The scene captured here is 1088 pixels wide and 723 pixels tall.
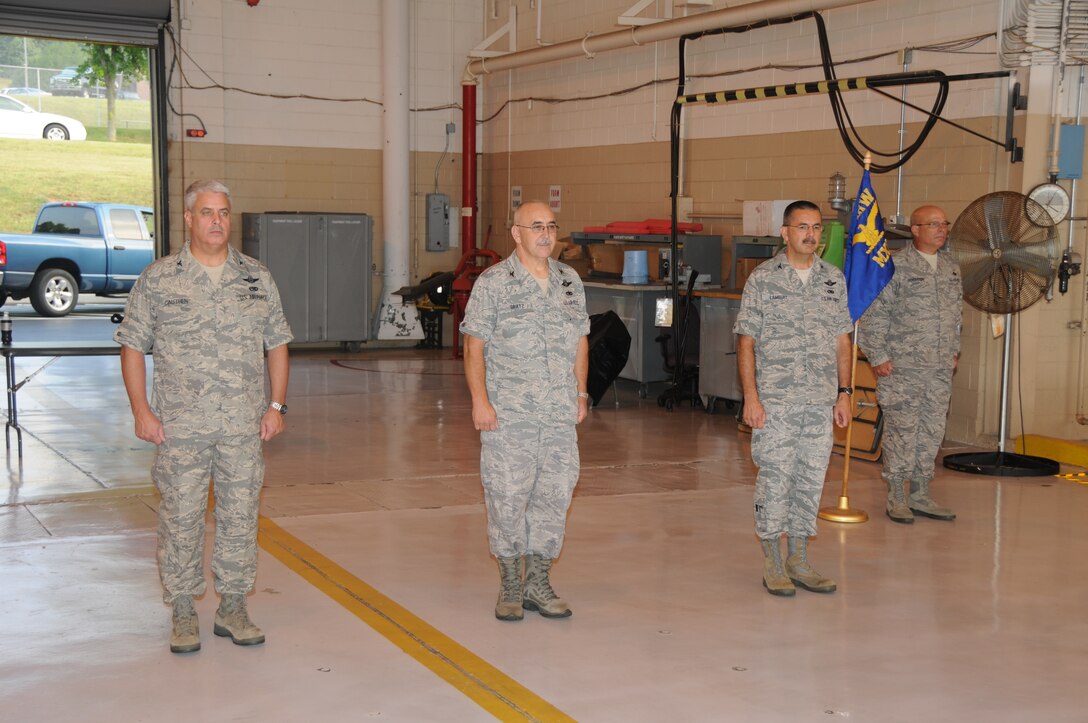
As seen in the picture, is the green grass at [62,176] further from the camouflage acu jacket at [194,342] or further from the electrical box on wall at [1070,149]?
the camouflage acu jacket at [194,342]

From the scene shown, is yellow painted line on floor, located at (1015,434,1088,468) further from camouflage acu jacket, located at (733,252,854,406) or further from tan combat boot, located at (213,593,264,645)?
tan combat boot, located at (213,593,264,645)

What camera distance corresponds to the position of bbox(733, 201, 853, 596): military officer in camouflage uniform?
547 centimetres

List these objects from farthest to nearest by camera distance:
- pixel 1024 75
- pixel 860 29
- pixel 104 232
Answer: pixel 104 232, pixel 860 29, pixel 1024 75

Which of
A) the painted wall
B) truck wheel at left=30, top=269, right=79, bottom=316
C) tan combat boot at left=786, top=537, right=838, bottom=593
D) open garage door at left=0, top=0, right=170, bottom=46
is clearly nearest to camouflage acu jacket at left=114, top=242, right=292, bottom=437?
tan combat boot at left=786, top=537, right=838, bottom=593

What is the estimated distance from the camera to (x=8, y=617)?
502 cm

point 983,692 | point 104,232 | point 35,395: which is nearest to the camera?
point 983,692

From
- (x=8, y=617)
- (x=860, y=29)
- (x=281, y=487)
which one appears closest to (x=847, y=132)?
(x=860, y=29)

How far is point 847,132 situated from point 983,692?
7227mm

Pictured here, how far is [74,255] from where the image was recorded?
769 inches

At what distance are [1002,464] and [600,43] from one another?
713 cm

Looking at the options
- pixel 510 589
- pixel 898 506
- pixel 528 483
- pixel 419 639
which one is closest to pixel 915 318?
pixel 898 506

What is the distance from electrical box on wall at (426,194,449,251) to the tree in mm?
13605

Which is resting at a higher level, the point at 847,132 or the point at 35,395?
the point at 847,132

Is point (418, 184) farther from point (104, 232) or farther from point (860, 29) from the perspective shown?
point (860, 29)
